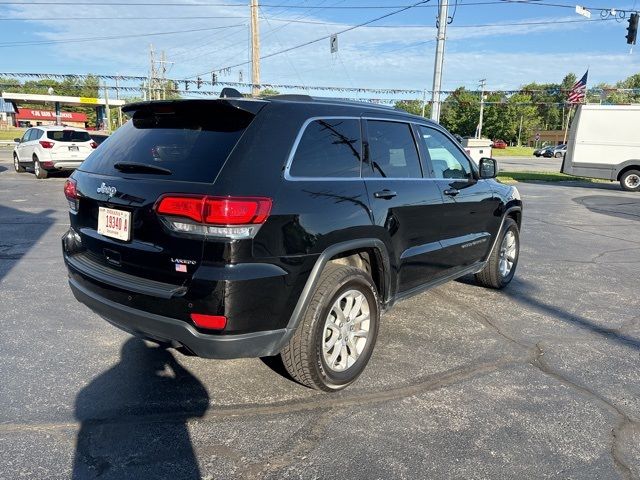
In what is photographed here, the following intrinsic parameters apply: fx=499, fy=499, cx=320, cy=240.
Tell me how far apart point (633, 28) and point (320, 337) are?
73.0 ft

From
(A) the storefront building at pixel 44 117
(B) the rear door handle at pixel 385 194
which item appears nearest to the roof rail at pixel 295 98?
(B) the rear door handle at pixel 385 194

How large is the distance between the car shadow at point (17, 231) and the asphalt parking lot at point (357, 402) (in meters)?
1.12

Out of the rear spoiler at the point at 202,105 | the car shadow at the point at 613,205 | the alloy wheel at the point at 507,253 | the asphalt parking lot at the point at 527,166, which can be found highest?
the rear spoiler at the point at 202,105

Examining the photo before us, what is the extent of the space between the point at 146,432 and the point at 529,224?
9.26 metres

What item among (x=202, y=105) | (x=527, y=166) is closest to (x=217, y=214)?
(x=202, y=105)

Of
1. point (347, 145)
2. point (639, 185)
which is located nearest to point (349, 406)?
point (347, 145)

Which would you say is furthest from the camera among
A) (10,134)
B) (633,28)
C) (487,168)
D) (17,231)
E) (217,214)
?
(10,134)

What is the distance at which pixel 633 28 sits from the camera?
1941cm

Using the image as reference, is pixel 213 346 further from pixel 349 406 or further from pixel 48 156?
pixel 48 156

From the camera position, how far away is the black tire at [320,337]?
2.95 m

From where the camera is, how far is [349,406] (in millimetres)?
3082

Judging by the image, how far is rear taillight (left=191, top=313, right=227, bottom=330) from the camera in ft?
8.41

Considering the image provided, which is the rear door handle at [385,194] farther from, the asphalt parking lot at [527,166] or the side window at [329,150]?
the asphalt parking lot at [527,166]

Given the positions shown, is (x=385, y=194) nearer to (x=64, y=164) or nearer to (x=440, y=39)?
(x=64, y=164)
